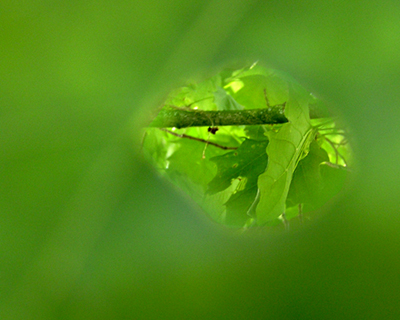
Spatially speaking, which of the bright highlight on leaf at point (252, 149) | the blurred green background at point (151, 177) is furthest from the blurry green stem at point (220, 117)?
the blurred green background at point (151, 177)

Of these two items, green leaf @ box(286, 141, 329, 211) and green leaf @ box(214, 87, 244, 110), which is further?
green leaf @ box(214, 87, 244, 110)

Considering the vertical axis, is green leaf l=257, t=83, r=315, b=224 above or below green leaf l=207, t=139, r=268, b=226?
above

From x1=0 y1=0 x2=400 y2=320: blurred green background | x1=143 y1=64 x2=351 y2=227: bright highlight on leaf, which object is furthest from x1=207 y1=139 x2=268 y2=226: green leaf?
x1=0 y1=0 x2=400 y2=320: blurred green background

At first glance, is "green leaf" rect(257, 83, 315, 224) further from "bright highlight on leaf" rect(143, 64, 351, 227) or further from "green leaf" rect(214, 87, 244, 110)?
"green leaf" rect(214, 87, 244, 110)

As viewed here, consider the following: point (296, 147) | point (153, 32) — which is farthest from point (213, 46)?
point (296, 147)

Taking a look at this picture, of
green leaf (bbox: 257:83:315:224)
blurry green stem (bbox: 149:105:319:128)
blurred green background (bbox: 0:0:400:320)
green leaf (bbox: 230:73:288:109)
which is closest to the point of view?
blurred green background (bbox: 0:0:400:320)

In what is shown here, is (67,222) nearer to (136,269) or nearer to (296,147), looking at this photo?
(136,269)

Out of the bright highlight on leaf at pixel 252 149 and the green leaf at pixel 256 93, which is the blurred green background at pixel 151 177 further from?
the green leaf at pixel 256 93

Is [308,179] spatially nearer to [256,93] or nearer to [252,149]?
[252,149]
